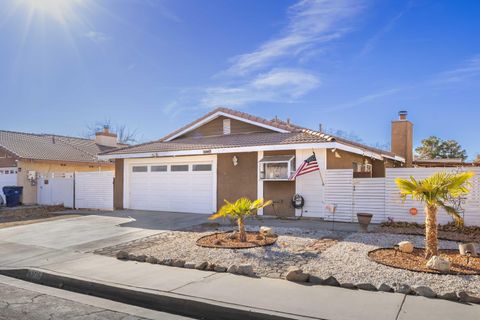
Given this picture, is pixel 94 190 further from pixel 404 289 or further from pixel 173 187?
pixel 404 289

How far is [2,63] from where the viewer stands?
16.6 m

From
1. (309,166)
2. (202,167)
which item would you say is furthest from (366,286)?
(202,167)

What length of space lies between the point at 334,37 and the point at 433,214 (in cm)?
896

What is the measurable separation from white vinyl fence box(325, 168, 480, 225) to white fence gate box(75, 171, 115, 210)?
427 inches

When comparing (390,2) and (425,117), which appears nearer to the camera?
(390,2)

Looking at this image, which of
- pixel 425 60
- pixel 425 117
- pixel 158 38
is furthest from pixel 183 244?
pixel 425 117

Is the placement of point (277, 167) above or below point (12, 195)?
above

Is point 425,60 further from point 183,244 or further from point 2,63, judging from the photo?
point 2,63

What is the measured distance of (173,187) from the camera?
1623cm

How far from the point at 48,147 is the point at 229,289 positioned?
24529mm

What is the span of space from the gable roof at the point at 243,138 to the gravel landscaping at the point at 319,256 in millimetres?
4052

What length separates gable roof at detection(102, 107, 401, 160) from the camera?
13.4 m

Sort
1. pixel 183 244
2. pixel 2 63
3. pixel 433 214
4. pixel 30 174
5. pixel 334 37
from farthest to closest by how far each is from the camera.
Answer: pixel 30 174, pixel 2 63, pixel 334 37, pixel 183 244, pixel 433 214

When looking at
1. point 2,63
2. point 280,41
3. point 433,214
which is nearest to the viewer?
point 433,214
